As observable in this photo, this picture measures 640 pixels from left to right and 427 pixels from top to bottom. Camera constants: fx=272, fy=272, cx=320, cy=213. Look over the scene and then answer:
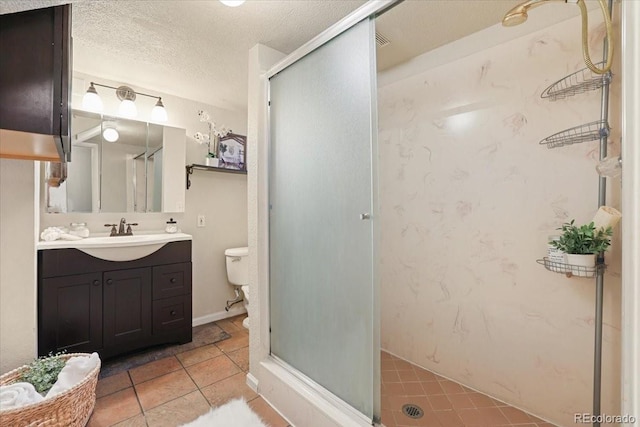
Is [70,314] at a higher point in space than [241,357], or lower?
higher

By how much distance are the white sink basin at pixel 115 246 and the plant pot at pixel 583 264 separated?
2642 mm

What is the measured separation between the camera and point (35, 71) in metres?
0.73

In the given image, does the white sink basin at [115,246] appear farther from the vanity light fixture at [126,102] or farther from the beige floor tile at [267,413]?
the beige floor tile at [267,413]

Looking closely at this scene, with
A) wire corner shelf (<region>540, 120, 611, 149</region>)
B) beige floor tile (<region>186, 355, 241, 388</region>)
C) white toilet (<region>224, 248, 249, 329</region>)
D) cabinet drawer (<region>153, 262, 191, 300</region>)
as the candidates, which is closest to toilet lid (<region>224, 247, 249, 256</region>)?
white toilet (<region>224, 248, 249, 329</region>)

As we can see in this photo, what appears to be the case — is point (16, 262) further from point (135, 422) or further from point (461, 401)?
point (461, 401)

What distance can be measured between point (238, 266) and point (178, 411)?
1399 millimetres

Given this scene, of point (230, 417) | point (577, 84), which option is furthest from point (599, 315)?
point (230, 417)

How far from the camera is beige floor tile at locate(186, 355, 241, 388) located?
189cm

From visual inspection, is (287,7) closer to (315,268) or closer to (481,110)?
(481,110)

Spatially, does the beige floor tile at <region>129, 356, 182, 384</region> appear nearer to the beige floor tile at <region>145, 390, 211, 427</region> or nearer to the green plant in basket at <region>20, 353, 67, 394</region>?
the beige floor tile at <region>145, 390, 211, 427</region>

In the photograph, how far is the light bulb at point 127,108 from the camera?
2389 millimetres

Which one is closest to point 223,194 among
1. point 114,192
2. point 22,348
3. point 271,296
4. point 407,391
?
point 114,192

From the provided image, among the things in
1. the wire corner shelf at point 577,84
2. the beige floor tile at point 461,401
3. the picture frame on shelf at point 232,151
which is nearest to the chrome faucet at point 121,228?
the picture frame on shelf at point 232,151

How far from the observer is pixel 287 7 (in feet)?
4.99
